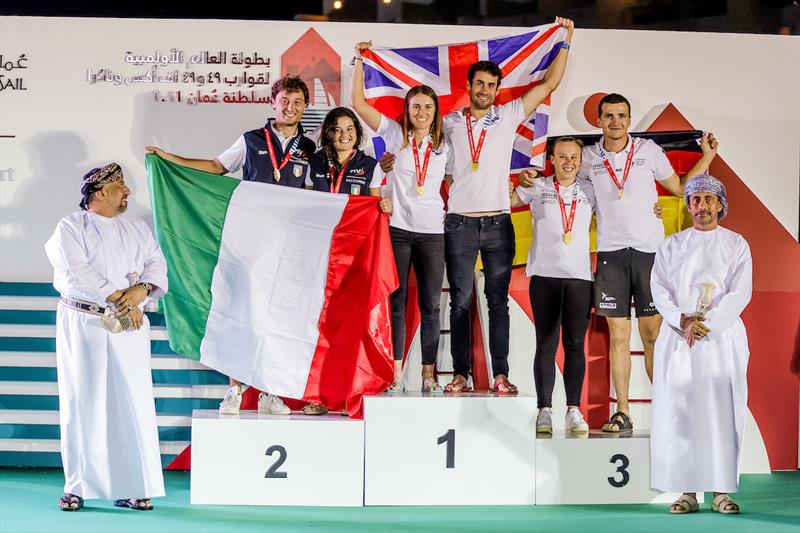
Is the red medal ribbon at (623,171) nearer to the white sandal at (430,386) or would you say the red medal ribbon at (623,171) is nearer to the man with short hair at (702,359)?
the man with short hair at (702,359)

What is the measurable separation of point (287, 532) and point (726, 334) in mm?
2384

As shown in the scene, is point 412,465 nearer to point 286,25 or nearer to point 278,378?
point 278,378

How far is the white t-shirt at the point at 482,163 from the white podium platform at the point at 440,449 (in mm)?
1131

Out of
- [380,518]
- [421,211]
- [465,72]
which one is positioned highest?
[465,72]

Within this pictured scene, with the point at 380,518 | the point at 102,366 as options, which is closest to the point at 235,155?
the point at 102,366

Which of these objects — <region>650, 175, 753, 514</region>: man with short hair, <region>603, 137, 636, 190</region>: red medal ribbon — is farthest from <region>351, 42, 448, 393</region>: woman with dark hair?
<region>650, 175, 753, 514</region>: man with short hair

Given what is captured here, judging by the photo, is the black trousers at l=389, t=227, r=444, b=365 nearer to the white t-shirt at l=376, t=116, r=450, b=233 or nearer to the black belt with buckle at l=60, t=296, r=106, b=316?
the white t-shirt at l=376, t=116, r=450, b=233

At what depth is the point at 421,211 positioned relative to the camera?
5.48m

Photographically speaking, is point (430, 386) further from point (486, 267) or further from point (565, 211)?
point (565, 211)

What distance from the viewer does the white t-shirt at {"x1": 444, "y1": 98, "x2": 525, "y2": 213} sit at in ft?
18.2

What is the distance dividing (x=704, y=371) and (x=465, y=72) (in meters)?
2.40

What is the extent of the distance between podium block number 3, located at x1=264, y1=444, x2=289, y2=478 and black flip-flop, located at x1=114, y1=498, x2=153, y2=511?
60 centimetres

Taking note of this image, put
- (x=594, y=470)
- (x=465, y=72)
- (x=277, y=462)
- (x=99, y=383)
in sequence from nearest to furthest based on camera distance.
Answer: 1. (x=99, y=383)
2. (x=277, y=462)
3. (x=594, y=470)
4. (x=465, y=72)

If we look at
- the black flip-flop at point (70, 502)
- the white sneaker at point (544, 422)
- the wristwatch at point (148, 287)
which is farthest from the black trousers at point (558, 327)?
the black flip-flop at point (70, 502)
